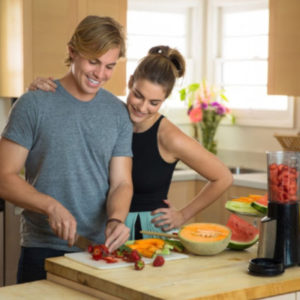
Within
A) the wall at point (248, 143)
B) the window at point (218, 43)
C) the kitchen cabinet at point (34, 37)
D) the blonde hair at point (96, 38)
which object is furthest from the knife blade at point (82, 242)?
the window at point (218, 43)

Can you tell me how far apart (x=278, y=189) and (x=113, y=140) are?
62 centimetres

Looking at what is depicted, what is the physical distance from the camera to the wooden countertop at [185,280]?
1.93 meters

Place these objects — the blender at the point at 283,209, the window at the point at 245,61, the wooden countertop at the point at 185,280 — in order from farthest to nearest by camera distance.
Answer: the window at the point at 245,61 → the blender at the point at 283,209 → the wooden countertop at the point at 185,280

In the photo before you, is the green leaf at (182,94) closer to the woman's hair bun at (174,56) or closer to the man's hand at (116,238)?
the woman's hair bun at (174,56)

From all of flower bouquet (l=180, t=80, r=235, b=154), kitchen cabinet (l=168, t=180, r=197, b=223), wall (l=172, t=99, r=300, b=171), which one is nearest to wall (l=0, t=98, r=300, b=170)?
wall (l=172, t=99, r=300, b=171)

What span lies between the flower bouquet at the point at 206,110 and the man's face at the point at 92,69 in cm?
300

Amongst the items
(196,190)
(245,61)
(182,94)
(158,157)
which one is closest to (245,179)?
(196,190)

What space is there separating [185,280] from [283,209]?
1.48 feet

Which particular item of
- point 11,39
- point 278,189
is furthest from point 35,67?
point 278,189

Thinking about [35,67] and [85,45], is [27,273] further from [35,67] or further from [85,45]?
[35,67]

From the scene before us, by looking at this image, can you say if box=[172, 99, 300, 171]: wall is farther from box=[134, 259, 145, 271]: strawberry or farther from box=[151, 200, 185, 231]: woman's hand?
box=[134, 259, 145, 271]: strawberry

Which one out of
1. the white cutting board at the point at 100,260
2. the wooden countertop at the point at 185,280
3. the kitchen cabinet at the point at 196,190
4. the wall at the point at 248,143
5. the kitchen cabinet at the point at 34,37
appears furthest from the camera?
the wall at the point at 248,143

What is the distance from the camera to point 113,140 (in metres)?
2.54

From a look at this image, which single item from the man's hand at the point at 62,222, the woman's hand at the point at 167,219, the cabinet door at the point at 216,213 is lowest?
the cabinet door at the point at 216,213
